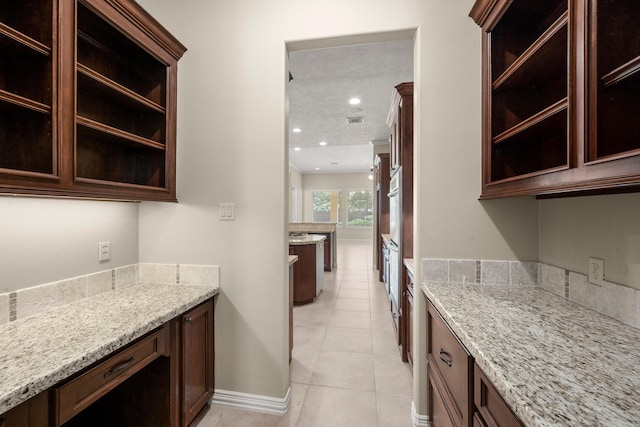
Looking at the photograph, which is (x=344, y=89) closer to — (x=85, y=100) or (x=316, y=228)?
(x=85, y=100)

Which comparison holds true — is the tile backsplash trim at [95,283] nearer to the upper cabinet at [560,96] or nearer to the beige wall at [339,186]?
the upper cabinet at [560,96]

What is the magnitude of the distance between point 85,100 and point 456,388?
2262 mm

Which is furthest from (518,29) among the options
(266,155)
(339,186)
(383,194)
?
(339,186)

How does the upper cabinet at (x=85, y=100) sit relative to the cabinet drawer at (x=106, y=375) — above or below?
above

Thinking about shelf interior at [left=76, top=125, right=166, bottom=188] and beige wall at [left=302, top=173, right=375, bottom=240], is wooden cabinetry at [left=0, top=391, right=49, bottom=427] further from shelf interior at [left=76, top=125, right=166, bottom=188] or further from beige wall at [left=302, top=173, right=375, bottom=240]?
beige wall at [left=302, top=173, right=375, bottom=240]

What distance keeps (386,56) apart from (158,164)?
2.25 metres

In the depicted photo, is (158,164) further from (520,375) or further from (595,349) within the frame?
(595,349)

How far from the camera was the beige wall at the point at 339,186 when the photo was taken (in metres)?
11.5

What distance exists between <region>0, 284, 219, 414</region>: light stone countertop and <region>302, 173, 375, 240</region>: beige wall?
10055 mm

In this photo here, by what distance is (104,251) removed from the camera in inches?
65.5

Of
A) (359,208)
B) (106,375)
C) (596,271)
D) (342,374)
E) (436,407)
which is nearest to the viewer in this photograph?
(106,375)

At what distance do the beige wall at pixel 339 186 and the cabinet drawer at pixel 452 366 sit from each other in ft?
33.0

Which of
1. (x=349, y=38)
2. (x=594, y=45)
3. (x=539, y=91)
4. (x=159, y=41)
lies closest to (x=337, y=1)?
(x=349, y=38)

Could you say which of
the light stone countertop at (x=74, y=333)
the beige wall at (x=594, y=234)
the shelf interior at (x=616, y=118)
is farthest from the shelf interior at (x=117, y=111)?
the beige wall at (x=594, y=234)
